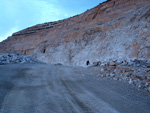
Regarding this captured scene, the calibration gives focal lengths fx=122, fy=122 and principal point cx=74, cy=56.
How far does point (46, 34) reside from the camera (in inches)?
1652

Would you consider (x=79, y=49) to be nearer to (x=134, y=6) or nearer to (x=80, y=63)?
(x=80, y=63)

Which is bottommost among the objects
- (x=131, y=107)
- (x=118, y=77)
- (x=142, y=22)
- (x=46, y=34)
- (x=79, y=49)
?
(x=131, y=107)

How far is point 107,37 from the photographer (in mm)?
20812

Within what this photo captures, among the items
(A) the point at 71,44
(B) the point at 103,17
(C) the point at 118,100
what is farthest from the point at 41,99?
(B) the point at 103,17

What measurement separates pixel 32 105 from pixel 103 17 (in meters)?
27.0

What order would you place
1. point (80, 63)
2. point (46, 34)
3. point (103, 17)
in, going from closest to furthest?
point (80, 63), point (103, 17), point (46, 34)

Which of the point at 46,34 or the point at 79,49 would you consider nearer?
the point at 79,49

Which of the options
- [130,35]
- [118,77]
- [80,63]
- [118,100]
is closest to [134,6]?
[130,35]

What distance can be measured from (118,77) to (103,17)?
23.2m

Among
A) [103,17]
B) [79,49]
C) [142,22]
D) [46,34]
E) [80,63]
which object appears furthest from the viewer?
[46,34]

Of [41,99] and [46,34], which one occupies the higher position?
[46,34]

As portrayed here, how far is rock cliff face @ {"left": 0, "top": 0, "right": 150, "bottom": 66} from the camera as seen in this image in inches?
611

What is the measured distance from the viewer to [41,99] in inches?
143

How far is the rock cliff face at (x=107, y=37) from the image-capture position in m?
15.5
